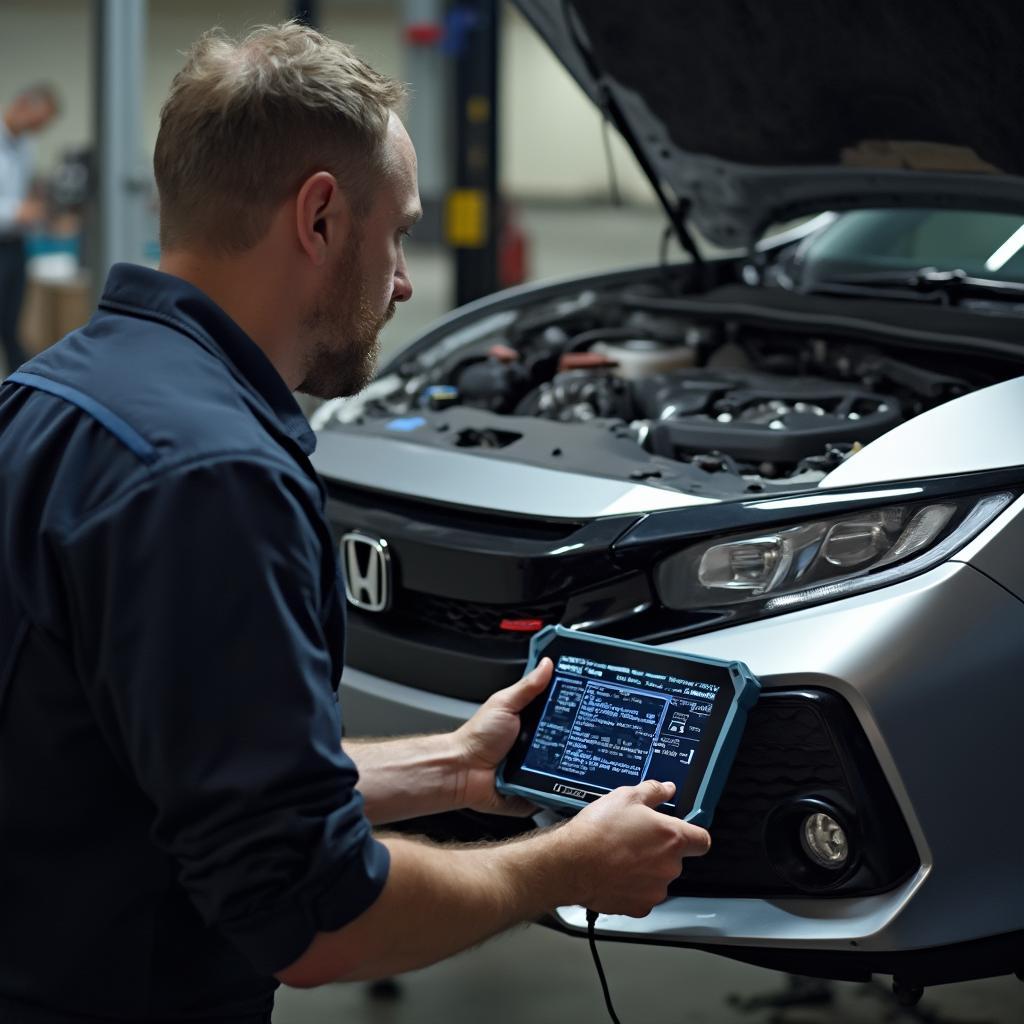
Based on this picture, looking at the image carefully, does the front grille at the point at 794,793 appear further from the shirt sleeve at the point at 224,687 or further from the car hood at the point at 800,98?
the car hood at the point at 800,98

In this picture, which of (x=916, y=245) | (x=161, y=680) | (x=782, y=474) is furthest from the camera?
(x=916, y=245)

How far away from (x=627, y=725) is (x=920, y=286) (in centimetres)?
172

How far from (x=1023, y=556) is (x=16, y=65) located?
17.3 meters

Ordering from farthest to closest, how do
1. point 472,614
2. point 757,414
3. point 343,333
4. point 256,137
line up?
point 757,414 < point 472,614 < point 343,333 < point 256,137

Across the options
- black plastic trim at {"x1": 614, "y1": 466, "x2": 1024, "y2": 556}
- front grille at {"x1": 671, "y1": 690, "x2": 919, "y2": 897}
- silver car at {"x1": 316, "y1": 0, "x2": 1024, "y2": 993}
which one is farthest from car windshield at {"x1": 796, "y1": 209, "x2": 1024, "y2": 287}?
front grille at {"x1": 671, "y1": 690, "x2": 919, "y2": 897}

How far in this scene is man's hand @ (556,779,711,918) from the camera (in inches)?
60.1

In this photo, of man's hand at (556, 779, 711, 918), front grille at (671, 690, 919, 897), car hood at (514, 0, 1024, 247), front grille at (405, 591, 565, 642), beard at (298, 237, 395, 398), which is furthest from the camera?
car hood at (514, 0, 1024, 247)

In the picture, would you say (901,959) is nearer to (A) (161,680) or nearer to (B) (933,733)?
(B) (933,733)

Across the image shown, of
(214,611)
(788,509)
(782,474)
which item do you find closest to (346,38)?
(782,474)

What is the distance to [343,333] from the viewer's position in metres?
1.42

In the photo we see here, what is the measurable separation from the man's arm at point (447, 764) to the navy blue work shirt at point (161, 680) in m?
0.44

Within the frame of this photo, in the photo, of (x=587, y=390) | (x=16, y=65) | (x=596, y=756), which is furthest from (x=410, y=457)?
(x=16, y=65)

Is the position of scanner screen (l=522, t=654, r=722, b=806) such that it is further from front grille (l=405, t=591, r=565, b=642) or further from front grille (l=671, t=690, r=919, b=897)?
front grille (l=405, t=591, r=565, b=642)

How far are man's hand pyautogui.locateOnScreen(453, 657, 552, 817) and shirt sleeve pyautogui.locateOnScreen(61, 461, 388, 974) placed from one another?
0.71 meters
